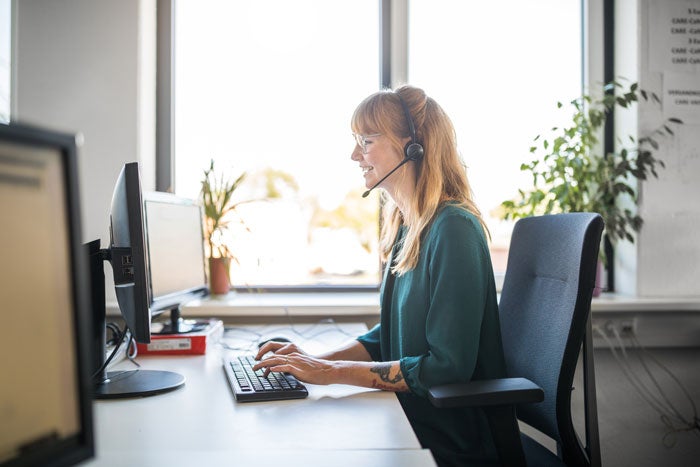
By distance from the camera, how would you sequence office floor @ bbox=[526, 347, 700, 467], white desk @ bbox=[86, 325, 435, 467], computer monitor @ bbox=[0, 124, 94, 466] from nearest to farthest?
computer monitor @ bbox=[0, 124, 94, 466]
white desk @ bbox=[86, 325, 435, 467]
office floor @ bbox=[526, 347, 700, 467]

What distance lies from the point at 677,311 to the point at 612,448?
60cm

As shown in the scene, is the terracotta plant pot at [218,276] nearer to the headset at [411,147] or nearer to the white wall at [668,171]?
the headset at [411,147]

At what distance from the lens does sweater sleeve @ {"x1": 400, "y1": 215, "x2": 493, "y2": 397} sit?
110 cm

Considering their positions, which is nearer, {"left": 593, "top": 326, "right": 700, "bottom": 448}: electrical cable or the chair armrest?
the chair armrest

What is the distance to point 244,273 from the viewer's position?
2.33 metres

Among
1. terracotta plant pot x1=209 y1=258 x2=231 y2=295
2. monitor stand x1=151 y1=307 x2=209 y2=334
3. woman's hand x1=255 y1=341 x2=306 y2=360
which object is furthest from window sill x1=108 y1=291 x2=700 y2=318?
woman's hand x1=255 y1=341 x2=306 y2=360

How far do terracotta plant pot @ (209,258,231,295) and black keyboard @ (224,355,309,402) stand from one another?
2.81 ft

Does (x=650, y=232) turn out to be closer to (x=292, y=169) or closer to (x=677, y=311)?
(x=677, y=311)

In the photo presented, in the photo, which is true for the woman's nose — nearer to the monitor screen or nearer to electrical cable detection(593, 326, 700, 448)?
the monitor screen

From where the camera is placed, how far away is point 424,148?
138 cm

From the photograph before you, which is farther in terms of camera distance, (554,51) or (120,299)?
(554,51)

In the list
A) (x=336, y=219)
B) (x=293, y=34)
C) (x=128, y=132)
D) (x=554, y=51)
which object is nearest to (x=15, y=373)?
(x=128, y=132)

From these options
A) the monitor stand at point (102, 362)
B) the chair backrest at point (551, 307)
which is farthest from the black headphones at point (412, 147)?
the monitor stand at point (102, 362)

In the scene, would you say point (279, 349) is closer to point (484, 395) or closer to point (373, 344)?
point (373, 344)
